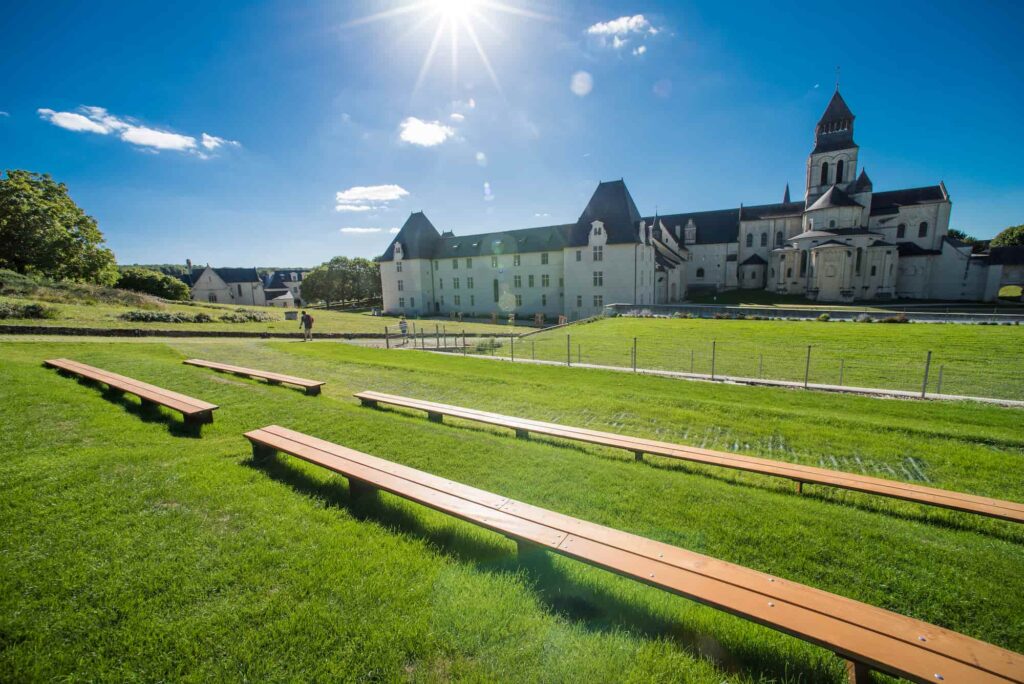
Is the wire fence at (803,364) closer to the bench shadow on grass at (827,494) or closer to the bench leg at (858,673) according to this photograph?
the bench shadow on grass at (827,494)

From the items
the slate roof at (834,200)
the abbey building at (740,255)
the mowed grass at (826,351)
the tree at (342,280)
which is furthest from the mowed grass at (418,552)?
the tree at (342,280)

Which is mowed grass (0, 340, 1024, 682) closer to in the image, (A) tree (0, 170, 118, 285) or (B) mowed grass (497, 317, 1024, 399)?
(B) mowed grass (497, 317, 1024, 399)

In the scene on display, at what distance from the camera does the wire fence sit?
39.3 ft

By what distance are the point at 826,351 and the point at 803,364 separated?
321 cm

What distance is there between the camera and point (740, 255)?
200ft

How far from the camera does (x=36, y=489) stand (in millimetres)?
3975

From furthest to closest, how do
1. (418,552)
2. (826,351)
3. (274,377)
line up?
1. (826,351)
2. (274,377)
3. (418,552)

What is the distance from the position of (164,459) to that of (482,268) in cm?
4810

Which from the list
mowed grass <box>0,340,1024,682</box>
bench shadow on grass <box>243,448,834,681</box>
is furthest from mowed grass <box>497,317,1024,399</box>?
bench shadow on grass <box>243,448,834,681</box>

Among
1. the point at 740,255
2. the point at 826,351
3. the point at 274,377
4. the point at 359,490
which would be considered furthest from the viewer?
the point at 740,255

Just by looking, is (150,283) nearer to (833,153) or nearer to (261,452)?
(261,452)

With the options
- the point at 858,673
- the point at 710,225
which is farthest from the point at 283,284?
the point at 858,673

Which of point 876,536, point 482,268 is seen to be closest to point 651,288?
point 482,268

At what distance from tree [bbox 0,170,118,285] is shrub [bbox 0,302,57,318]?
1777 cm
